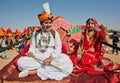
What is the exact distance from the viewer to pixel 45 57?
4.66 m

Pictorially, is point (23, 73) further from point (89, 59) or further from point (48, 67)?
point (89, 59)

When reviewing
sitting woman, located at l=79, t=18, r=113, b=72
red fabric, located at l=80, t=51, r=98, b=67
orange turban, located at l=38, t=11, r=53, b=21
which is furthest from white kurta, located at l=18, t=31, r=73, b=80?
sitting woman, located at l=79, t=18, r=113, b=72

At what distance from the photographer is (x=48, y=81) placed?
4.21 meters

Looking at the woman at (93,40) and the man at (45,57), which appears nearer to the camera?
the man at (45,57)

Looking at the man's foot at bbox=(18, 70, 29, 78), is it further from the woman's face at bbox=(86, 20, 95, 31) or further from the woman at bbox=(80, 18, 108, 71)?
the woman's face at bbox=(86, 20, 95, 31)

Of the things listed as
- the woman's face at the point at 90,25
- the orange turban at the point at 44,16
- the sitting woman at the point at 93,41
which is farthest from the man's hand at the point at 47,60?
the woman's face at the point at 90,25

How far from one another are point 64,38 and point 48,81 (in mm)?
6274

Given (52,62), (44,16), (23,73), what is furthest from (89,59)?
(23,73)

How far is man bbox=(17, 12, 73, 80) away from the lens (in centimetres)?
443

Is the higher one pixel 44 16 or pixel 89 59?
pixel 44 16

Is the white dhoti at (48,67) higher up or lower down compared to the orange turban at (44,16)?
lower down

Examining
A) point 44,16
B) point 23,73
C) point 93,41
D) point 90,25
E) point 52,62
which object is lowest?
point 23,73

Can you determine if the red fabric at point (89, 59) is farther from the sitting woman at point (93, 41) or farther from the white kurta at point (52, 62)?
the white kurta at point (52, 62)

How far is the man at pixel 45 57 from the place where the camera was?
4434 mm
